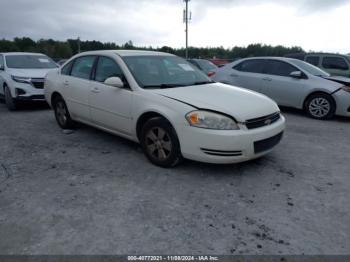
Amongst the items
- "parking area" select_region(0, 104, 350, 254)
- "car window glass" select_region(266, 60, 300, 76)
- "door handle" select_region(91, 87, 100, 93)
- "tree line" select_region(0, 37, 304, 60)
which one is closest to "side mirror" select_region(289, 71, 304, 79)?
"car window glass" select_region(266, 60, 300, 76)

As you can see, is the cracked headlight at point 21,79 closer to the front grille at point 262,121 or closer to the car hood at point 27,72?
the car hood at point 27,72

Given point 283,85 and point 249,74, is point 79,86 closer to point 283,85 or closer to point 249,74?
point 249,74

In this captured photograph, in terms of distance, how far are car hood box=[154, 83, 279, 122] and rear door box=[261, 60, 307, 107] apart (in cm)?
367

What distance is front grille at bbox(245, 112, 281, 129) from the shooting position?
373 cm

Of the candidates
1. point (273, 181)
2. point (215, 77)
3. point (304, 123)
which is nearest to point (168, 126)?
point (273, 181)

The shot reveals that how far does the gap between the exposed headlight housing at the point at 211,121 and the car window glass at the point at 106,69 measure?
1.49m

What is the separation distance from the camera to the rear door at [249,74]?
27.2 ft

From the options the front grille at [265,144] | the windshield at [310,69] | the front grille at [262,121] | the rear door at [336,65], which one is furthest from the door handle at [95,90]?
the rear door at [336,65]

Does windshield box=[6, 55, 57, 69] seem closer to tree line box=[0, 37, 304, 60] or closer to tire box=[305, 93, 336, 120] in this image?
tire box=[305, 93, 336, 120]

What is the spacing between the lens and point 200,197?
334 cm

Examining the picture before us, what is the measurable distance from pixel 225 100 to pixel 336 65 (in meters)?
8.10

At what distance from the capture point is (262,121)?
3.91m

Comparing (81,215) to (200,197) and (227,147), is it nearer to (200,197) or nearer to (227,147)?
(200,197)

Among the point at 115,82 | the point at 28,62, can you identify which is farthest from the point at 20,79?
the point at 115,82
